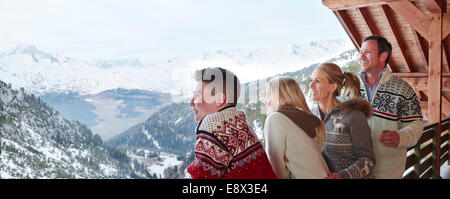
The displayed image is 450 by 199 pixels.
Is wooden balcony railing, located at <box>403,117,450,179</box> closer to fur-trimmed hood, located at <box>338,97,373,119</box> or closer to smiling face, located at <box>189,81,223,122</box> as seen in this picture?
fur-trimmed hood, located at <box>338,97,373,119</box>

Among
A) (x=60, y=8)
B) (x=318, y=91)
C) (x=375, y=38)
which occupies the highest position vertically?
(x=60, y=8)

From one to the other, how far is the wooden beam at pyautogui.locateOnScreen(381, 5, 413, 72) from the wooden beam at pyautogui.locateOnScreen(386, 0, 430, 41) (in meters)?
1.27

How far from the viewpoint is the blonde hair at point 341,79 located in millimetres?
1419

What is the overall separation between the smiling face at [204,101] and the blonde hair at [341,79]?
57cm

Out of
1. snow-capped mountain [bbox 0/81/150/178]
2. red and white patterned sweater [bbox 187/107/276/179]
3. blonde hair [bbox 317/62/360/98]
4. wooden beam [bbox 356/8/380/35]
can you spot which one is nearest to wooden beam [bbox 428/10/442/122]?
wooden beam [bbox 356/8/380/35]

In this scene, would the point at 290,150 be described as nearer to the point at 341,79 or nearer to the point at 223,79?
the point at 223,79

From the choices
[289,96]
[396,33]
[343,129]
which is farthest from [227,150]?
[396,33]

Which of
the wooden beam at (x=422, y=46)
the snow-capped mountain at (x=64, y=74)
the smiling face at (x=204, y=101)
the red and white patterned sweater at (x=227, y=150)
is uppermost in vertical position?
the snow-capped mountain at (x=64, y=74)

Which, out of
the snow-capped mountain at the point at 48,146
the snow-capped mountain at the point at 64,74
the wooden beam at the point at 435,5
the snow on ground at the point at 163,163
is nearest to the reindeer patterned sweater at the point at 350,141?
the wooden beam at the point at 435,5

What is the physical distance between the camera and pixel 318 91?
143cm

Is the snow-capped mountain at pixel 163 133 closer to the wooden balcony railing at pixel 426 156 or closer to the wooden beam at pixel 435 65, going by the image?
the wooden beam at pixel 435 65
